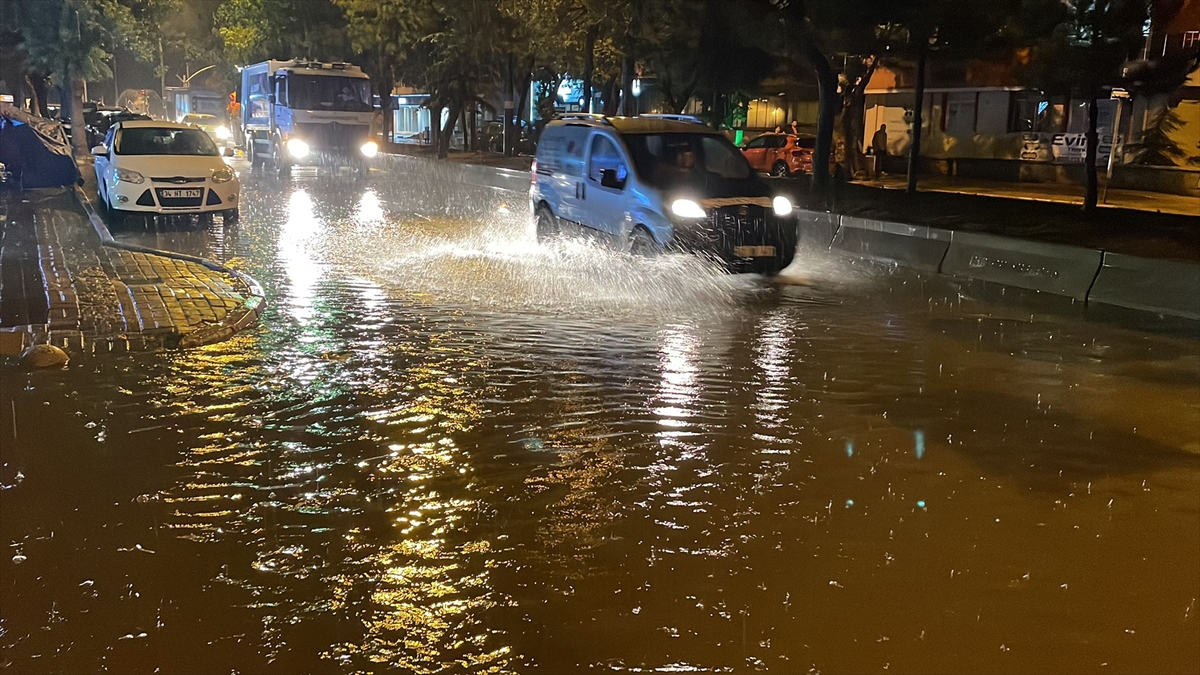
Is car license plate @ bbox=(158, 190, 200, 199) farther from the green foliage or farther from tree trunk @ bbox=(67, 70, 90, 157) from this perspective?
the green foliage

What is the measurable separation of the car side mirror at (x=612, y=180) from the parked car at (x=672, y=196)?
13 mm

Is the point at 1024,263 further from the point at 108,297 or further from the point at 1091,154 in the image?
the point at 108,297

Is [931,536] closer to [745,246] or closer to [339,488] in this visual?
[339,488]

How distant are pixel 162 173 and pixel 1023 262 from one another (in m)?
13.3

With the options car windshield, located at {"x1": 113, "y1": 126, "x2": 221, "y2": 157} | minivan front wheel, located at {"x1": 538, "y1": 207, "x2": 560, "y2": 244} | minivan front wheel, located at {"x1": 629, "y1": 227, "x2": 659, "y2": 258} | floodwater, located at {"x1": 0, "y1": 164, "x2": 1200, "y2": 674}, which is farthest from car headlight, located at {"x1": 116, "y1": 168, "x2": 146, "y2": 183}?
minivan front wheel, located at {"x1": 629, "y1": 227, "x2": 659, "y2": 258}

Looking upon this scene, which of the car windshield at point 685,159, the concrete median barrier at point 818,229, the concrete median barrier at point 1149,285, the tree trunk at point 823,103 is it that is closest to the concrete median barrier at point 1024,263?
the concrete median barrier at point 1149,285

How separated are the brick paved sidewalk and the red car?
2127 centimetres

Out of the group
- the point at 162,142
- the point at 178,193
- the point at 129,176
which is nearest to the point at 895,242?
the point at 178,193

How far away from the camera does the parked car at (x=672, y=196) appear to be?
40.1ft

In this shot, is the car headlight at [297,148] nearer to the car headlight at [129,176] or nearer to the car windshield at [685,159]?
the car headlight at [129,176]

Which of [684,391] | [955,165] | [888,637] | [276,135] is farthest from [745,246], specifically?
[955,165]

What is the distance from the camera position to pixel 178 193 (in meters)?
16.9

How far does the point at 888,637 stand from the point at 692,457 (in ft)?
7.38

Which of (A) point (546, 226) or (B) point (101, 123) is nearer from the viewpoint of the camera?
(A) point (546, 226)
